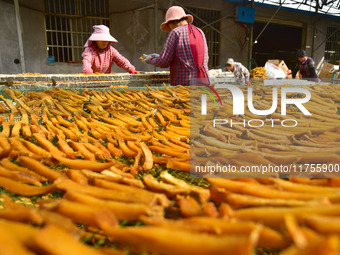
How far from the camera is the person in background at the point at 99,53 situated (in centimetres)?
442

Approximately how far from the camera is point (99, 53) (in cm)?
470

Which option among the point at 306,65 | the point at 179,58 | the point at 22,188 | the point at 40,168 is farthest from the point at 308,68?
the point at 22,188

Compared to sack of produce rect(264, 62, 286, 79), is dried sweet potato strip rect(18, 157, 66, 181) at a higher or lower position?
lower

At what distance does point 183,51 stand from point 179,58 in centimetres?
12

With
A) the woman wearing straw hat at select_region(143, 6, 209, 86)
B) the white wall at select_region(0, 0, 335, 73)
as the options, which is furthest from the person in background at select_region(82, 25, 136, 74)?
the white wall at select_region(0, 0, 335, 73)

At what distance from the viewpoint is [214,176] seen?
47.4 inches

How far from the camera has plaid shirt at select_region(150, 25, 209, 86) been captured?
3533 mm

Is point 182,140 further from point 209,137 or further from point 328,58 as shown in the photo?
point 328,58

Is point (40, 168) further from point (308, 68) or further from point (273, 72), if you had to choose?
point (273, 72)

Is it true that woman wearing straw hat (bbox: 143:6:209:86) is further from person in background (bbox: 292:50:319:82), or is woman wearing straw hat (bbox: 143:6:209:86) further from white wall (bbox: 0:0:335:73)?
white wall (bbox: 0:0:335:73)

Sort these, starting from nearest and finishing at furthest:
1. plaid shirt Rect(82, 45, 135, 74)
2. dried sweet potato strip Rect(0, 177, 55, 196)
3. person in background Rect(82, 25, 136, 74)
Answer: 1. dried sweet potato strip Rect(0, 177, 55, 196)
2. person in background Rect(82, 25, 136, 74)
3. plaid shirt Rect(82, 45, 135, 74)

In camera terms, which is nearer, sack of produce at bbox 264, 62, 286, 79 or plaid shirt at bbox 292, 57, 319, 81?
plaid shirt at bbox 292, 57, 319, 81

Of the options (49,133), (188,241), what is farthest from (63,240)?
(49,133)

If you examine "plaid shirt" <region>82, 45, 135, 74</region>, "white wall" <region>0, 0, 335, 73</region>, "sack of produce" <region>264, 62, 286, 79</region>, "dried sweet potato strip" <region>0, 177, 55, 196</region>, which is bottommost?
"dried sweet potato strip" <region>0, 177, 55, 196</region>
